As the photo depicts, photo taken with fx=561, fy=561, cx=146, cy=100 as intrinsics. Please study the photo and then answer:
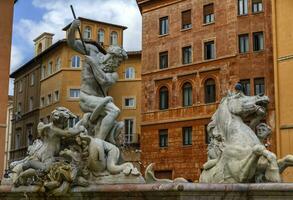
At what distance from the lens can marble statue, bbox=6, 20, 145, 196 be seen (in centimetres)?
714

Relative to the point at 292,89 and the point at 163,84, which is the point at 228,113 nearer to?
the point at 292,89

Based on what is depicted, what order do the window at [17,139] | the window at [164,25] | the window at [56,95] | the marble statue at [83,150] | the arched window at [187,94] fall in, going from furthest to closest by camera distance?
the window at [17,139], the window at [56,95], the window at [164,25], the arched window at [187,94], the marble statue at [83,150]

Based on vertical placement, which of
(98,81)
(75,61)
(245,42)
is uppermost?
(75,61)

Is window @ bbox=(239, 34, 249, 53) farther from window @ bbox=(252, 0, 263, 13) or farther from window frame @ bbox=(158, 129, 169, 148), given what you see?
window frame @ bbox=(158, 129, 169, 148)

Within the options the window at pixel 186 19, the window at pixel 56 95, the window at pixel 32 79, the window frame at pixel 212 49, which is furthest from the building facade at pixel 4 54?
the window at pixel 32 79

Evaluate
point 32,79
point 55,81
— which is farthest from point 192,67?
point 32,79

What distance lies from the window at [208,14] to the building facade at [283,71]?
6.61 metres

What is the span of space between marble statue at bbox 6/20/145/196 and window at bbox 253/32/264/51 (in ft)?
95.4

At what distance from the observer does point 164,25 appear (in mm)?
43125

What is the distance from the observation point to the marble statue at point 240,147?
6531mm

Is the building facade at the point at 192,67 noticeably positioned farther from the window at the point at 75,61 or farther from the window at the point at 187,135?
the window at the point at 75,61

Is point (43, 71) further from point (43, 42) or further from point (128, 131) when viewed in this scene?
point (128, 131)

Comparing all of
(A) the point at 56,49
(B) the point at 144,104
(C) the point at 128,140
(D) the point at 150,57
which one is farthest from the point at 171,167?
(A) the point at 56,49

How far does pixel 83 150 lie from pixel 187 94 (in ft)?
108
